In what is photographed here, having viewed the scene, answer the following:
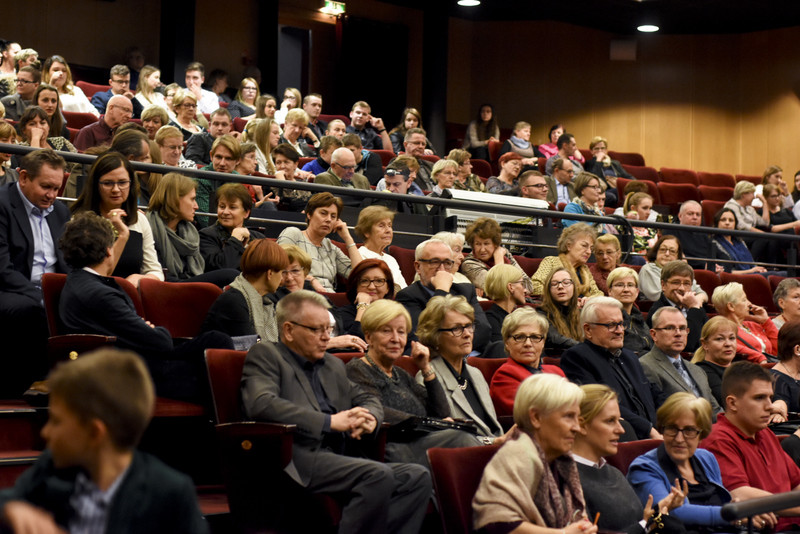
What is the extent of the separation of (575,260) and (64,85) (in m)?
3.72

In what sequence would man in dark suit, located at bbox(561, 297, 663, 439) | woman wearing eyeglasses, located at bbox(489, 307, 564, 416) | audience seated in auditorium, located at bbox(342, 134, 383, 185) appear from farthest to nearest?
audience seated in auditorium, located at bbox(342, 134, 383, 185)
man in dark suit, located at bbox(561, 297, 663, 439)
woman wearing eyeglasses, located at bbox(489, 307, 564, 416)

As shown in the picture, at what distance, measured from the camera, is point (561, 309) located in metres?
4.59

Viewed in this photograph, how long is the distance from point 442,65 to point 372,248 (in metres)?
6.09

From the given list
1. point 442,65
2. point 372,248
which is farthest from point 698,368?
point 442,65

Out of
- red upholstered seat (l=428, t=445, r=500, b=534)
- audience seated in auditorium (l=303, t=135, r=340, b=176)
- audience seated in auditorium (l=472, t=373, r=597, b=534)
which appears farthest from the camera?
audience seated in auditorium (l=303, t=135, r=340, b=176)

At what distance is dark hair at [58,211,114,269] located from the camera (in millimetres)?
3096

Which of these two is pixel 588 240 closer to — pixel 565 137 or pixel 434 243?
pixel 434 243

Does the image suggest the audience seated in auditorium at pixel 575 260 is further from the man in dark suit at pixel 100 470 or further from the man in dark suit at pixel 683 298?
the man in dark suit at pixel 100 470

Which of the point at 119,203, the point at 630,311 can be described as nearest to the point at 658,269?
the point at 630,311

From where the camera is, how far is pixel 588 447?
9.25 ft

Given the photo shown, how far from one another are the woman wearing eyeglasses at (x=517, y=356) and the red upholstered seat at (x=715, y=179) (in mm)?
7435

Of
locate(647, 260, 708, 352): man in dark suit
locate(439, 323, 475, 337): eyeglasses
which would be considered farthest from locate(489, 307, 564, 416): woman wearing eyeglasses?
locate(647, 260, 708, 352): man in dark suit

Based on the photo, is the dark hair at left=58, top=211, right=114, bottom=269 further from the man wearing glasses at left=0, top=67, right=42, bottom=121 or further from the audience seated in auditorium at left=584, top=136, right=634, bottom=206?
the audience seated in auditorium at left=584, top=136, right=634, bottom=206

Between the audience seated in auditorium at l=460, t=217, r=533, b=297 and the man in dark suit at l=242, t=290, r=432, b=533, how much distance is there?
1.97m
